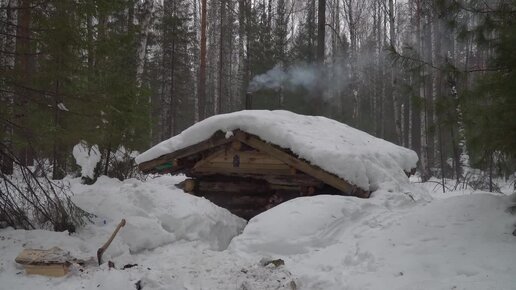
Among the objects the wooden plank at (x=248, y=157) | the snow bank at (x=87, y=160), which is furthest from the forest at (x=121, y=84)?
the wooden plank at (x=248, y=157)

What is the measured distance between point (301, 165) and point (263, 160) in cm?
106

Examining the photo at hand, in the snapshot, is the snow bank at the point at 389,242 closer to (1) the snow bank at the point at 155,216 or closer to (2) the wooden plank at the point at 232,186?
(1) the snow bank at the point at 155,216

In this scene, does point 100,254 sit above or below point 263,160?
below

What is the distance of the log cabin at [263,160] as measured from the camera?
7312mm

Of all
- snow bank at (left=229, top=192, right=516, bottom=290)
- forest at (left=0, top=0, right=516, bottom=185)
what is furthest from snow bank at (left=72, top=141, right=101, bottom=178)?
snow bank at (left=229, top=192, right=516, bottom=290)

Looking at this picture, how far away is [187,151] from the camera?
856 cm

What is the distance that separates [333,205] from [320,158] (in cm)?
140

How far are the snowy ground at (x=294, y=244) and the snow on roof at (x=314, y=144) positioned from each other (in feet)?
2.48

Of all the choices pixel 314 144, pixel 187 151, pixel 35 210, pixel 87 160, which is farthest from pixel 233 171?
pixel 35 210

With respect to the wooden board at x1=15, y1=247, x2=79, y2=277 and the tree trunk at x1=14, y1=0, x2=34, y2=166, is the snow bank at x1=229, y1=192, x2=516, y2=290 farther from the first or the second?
the tree trunk at x1=14, y1=0, x2=34, y2=166

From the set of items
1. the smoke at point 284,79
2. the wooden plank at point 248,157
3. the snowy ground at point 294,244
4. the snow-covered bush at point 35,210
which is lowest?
the snowy ground at point 294,244

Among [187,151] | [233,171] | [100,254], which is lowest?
[100,254]

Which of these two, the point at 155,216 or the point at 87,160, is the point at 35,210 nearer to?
the point at 155,216

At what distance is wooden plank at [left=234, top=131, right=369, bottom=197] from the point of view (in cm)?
712
